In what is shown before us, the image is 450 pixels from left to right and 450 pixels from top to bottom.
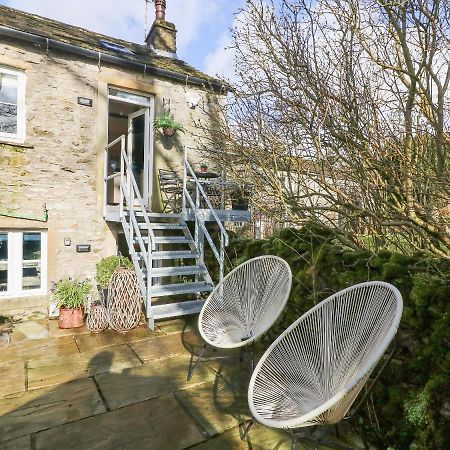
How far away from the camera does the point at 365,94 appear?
3605 millimetres

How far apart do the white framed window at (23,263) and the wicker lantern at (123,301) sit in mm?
1417

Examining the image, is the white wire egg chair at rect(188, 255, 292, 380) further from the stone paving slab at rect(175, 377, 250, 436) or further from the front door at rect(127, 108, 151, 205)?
the front door at rect(127, 108, 151, 205)

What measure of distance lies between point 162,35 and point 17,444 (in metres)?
8.17

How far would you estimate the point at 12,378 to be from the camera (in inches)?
133

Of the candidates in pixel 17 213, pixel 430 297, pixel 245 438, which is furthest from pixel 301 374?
pixel 17 213

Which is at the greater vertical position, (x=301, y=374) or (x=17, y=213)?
(x=17, y=213)

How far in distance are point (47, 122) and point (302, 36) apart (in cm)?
404

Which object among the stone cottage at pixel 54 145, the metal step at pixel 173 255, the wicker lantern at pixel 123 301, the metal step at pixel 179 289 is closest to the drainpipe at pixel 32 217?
the stone cottage at pixel 54 145

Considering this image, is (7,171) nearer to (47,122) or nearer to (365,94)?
(47,122)

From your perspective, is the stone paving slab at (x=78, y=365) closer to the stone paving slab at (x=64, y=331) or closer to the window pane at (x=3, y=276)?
the stone paving slab at (x=64, y=331)

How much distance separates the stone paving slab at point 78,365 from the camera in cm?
338

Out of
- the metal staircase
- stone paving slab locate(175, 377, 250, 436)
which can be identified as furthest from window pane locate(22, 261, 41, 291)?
stone paving slab locate(175, 377, 250, 436)

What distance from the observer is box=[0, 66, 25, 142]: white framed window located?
5.11m

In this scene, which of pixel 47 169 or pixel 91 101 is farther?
pixel 91 101
